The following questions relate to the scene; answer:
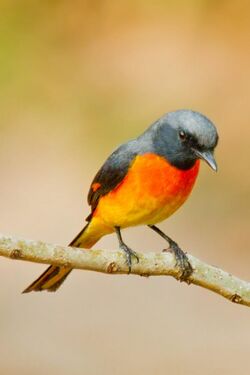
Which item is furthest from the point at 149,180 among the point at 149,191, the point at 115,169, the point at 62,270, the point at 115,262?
the point at 115,262

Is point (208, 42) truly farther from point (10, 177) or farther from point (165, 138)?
point (165, 138)

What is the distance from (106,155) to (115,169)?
4942 millimetres

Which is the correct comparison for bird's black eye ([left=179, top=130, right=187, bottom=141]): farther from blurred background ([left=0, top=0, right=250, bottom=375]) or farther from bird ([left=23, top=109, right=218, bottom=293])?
blurred background ([left=0, top=0, right=250, bottom=375])

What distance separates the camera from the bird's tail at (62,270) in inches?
193

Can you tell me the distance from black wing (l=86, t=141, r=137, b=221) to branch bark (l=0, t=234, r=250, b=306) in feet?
1.59

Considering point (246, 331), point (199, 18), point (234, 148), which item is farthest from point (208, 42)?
point (246, 331)

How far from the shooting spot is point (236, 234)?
9703 millimetres

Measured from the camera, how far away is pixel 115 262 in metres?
4.17

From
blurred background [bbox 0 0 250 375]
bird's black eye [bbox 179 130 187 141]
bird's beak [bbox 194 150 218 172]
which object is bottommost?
blurred background [bbox 0 0 250 375]

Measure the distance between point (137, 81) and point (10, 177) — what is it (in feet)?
5.44

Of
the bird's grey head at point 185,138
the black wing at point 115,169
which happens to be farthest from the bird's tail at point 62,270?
the bird's grey head at point 185,138

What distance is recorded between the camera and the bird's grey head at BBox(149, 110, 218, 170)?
168 inches

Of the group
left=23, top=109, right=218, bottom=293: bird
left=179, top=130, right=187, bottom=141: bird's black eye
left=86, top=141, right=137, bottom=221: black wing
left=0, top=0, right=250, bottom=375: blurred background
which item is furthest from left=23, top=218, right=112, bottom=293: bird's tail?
left=0, top=0, right=250, bottom=375: blurred background

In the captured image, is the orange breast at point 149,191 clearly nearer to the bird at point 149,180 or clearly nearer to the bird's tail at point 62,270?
the bird at point 149,180
